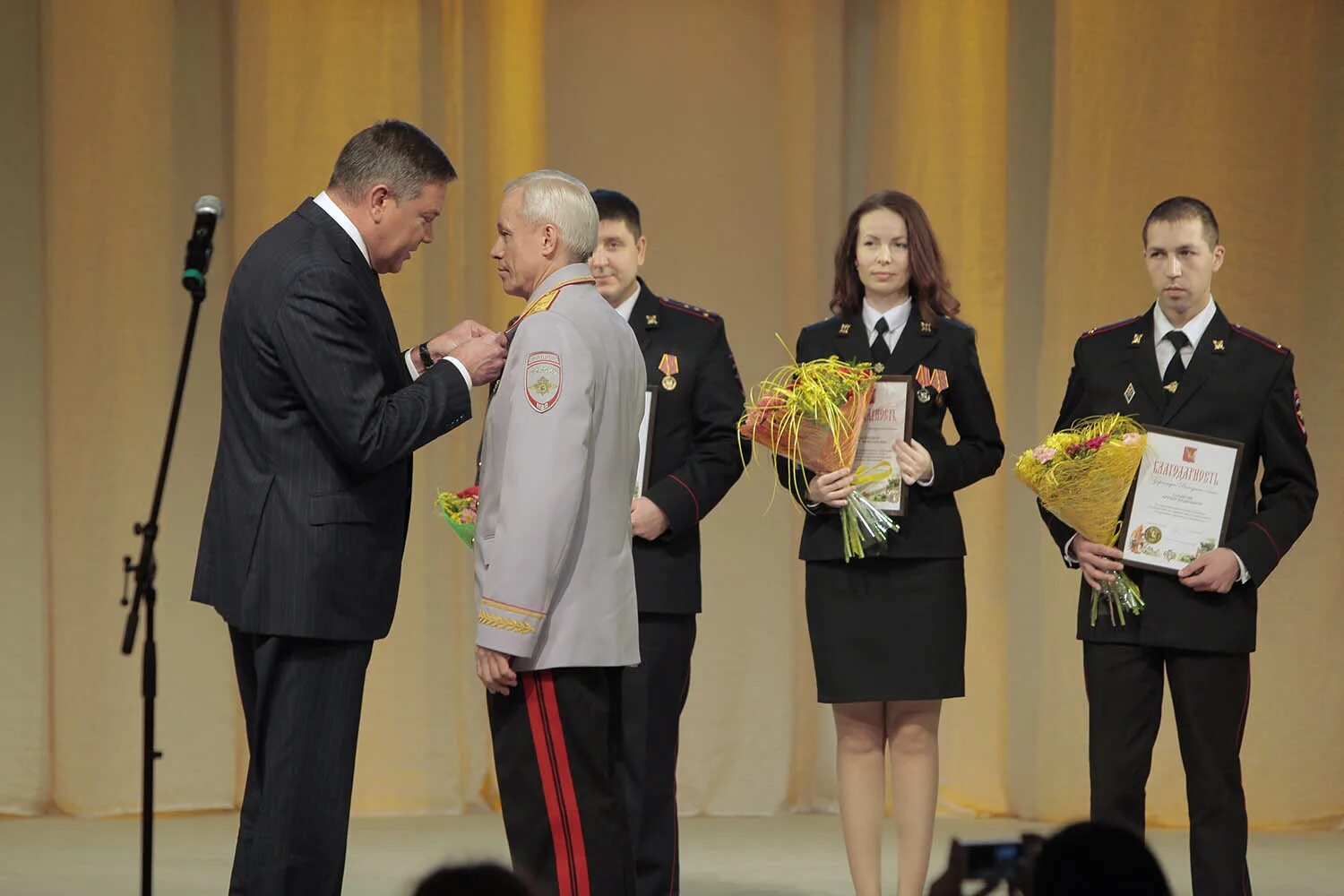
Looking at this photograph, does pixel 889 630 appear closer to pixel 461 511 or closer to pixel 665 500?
pixel 665 500

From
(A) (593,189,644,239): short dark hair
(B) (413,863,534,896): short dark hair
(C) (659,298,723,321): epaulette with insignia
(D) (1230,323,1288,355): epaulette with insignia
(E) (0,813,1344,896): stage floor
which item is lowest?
(E) (0,813,1344,896): stage floor

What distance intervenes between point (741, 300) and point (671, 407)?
6.91 feet

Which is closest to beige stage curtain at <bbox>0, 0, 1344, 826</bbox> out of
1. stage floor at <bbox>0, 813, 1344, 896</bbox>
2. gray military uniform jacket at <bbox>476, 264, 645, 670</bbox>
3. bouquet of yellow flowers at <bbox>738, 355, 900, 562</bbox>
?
stage floor at <bbox>0, 813, 1344, 896</bbox>

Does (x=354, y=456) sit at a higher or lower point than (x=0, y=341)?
lower

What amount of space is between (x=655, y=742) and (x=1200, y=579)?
1300 millimetres

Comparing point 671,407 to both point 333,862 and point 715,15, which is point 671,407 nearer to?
point 333,862

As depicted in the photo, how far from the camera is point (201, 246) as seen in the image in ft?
10.1

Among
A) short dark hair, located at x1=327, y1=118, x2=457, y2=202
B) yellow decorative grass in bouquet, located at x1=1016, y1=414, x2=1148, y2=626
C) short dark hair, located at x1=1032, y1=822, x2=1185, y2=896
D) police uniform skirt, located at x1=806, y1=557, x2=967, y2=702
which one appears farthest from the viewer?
police uniform skirt, located at x1=806, y1=557, x2=967, y2=702

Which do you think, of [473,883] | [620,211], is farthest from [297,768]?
[620,211]

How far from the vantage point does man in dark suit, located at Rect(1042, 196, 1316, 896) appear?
3.60m

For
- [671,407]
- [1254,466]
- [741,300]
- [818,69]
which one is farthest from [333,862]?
[818,69]

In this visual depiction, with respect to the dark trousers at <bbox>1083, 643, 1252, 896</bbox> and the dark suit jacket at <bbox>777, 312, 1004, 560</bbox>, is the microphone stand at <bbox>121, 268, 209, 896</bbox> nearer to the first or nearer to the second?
the dark suit jacket at <bbox>777, 312, 1004, 560</bbox>

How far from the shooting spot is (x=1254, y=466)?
371 cm

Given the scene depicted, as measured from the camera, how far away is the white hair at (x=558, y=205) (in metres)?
2.97
